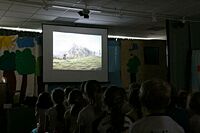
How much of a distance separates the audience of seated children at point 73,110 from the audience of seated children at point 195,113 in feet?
3.79

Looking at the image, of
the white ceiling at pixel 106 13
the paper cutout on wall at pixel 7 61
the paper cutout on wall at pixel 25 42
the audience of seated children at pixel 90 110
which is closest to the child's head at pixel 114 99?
the audience of seated children at pixel 90 110

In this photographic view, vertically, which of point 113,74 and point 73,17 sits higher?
point 73,17

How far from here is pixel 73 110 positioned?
10.1ft

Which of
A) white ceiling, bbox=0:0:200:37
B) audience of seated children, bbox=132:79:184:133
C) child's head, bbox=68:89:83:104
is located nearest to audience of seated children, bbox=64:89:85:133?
child's head, bbox=68:89:83:104

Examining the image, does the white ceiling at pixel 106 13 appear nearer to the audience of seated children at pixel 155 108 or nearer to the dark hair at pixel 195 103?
the dark hair at pixel 195 103

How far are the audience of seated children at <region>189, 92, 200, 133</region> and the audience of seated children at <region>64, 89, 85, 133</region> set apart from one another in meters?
1.15

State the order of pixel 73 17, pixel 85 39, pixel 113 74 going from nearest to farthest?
1. pixel 73 17
2. pixel 85 39
3. pixel 113 74

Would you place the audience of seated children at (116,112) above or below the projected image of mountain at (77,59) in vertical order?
below

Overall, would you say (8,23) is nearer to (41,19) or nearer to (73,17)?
(41,19)

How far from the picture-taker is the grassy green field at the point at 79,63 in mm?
6906

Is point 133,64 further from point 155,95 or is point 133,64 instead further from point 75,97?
point 155,95

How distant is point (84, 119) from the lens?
267cm

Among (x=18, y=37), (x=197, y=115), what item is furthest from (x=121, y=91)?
(x=18, y=37)

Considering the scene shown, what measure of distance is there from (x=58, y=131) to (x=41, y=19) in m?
3.96
